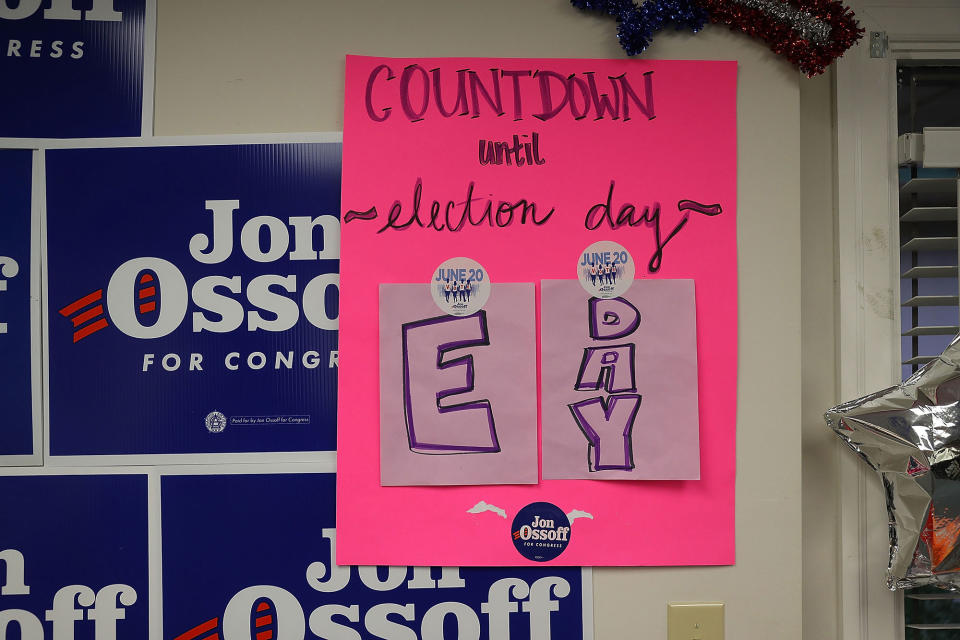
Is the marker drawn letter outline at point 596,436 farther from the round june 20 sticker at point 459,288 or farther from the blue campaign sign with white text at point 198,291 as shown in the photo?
the blue campaign sign with white text at point 198,291

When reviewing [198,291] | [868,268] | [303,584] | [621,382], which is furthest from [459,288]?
[868,268]

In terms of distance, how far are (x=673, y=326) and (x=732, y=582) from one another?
0.37 metres

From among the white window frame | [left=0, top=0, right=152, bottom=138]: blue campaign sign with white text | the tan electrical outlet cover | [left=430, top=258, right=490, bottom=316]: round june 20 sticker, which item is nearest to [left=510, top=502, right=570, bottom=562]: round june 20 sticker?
the tan electrical outlet cover

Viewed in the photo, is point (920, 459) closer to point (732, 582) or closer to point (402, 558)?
point (732, 582)

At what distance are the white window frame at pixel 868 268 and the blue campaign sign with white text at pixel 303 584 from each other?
40 cm

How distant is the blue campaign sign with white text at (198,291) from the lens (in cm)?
90

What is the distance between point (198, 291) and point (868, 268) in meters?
0.95

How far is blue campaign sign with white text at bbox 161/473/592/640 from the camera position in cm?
89

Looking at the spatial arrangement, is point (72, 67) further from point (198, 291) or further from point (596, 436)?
point (596, 436)

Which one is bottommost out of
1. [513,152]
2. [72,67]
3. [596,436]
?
[596,436]

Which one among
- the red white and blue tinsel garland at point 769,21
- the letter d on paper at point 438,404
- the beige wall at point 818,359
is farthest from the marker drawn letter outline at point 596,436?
the red white and blue tinsel garland at point 769,21

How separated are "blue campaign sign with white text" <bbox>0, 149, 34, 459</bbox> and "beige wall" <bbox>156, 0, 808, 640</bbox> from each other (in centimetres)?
20

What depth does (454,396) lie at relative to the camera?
2.93ft

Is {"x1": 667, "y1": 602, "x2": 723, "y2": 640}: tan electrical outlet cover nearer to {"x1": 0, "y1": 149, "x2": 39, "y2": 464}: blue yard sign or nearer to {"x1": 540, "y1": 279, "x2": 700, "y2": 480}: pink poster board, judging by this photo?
{"x1": 540, "y1": 279, "x2": 700, "y2": 480}: pink poster board
